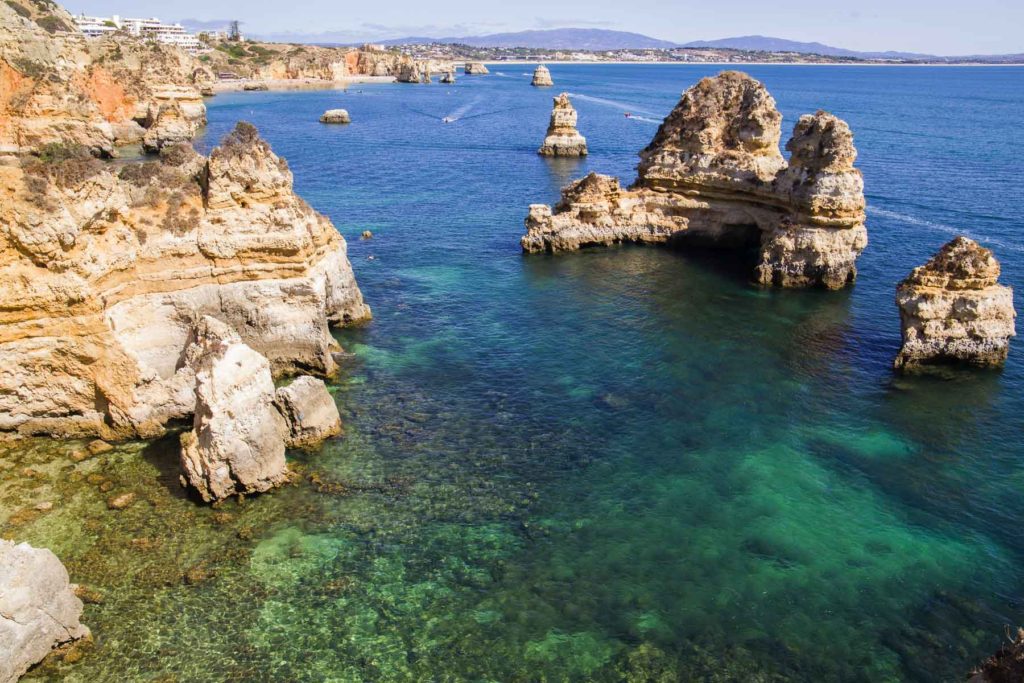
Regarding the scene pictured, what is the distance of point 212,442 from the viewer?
22.8 metres

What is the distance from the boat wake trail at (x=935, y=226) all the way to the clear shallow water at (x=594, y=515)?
675 cm

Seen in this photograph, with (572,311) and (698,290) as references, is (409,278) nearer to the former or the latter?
(572,311)

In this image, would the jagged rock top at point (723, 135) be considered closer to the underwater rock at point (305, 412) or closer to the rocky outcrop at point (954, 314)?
the rocky outcrop at point (954, 314)

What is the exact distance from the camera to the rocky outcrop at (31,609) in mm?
16516

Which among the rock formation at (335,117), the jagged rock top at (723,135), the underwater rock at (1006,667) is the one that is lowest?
the underwater rock at (1006,667)

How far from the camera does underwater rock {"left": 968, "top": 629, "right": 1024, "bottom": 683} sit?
404 inches

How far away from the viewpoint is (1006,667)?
34.2 ft

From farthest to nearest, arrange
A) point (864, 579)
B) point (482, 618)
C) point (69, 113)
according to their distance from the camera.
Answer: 1. point (69, 113)
2. point (864, 579)
3. point (482, 618)

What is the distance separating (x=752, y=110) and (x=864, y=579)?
4133 cm

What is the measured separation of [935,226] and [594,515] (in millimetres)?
50012

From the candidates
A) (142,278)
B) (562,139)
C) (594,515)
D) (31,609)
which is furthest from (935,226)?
(31,609)

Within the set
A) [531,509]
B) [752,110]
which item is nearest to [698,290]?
[752,110]

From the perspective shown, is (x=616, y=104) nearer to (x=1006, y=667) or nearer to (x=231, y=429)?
(x=231, y=429)

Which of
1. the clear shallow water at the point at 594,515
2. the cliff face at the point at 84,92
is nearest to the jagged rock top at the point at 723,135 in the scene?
the clear shallow water at the point at 594,515
